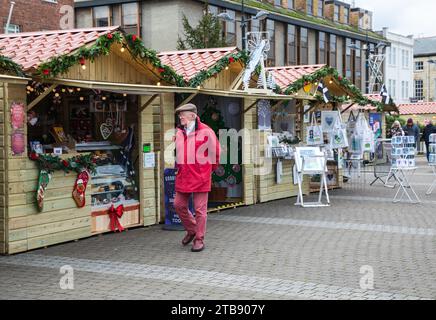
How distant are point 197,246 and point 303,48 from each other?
3641cm

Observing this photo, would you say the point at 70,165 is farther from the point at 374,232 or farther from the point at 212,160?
the point at 374,232

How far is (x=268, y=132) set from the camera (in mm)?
14188

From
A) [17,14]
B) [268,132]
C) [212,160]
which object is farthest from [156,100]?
[17,14]

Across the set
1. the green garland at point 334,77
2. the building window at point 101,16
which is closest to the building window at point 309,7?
the building window at point 101,16

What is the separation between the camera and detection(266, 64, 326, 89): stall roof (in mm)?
14492

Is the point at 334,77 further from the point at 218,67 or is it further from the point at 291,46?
the point at 291,46

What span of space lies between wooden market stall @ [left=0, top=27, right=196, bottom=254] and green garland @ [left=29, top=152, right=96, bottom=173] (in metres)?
0.01

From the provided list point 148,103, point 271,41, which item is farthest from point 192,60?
point 271,41

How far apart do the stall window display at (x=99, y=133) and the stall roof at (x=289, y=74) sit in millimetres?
4625

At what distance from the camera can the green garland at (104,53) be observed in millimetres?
8422

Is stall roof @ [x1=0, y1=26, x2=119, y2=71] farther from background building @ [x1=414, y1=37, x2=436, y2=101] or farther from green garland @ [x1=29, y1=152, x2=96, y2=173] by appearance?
background building @ [x1=414, y1=37, x2=436, y2=101]

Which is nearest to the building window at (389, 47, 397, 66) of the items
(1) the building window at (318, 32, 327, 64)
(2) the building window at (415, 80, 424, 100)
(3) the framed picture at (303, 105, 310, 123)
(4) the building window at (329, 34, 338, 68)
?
(4) the building window at (329, 34, 338, 68)

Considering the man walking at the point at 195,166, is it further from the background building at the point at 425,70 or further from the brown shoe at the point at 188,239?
the background building at the point at 425,70
